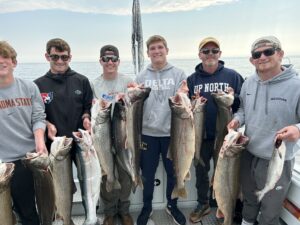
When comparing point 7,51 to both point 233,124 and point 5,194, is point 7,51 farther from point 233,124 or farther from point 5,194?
point 233,124

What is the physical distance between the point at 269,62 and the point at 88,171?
2321 mm

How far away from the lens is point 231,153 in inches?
135

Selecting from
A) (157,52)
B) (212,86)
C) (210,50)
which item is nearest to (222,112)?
(212,86)

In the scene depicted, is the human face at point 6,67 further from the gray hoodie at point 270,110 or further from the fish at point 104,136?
the gray hoodie at point 270,110

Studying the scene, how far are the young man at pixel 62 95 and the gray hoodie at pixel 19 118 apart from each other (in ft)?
1.02

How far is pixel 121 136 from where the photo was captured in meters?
3.67

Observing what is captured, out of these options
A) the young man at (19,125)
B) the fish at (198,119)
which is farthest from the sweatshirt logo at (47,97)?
the fish at (198,119)

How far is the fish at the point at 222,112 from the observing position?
372 centimetres

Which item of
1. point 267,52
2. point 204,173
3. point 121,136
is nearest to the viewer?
point 267,52

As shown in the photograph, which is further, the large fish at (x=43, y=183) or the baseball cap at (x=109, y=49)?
the baseball cap at (x=109, y=49)

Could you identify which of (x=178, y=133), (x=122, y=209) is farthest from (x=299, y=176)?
(x=122, y=209)

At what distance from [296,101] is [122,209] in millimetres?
2713

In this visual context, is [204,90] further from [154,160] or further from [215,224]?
[215,224]

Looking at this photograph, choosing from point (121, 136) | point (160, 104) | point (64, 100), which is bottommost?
point (121, 136)
